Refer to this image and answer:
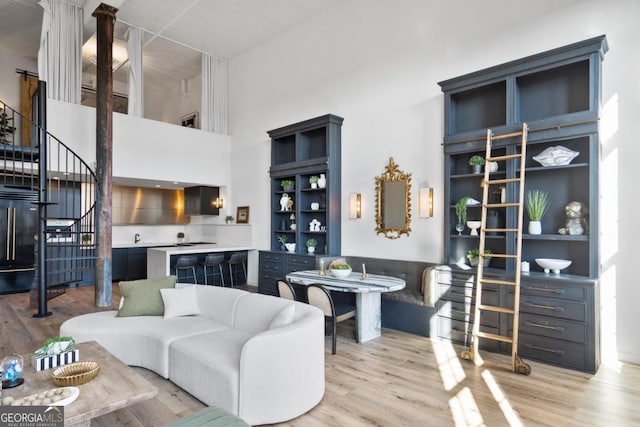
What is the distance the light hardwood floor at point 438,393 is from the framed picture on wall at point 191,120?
6.66m

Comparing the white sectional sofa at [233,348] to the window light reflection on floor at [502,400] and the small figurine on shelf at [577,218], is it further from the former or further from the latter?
the small figurine on shelf at [577,218]

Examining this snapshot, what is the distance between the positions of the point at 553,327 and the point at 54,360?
4355 mm

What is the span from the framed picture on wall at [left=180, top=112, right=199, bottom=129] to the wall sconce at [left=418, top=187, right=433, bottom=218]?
6.74 metres

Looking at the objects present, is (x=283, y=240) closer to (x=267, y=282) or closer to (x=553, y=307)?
(x=267, y=282)

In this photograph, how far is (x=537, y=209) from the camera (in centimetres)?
419

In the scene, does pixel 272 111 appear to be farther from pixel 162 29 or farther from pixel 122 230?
pixel 122 230

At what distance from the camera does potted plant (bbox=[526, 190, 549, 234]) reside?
4.19 m

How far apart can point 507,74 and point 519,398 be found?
3.40 meters

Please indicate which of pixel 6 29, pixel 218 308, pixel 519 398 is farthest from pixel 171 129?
pixel 519 398

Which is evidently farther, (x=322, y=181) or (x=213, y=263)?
(x=213, y=263)

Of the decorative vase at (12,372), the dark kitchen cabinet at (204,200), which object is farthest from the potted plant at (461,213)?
the dark kitchen cabinet at (204,200)

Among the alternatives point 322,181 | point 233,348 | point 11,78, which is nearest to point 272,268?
point 322,181

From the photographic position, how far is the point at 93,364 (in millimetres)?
2533

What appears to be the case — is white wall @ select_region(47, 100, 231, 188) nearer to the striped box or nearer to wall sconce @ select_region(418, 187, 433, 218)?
wall sconce @ select_region(418, 187, 433, 218)
